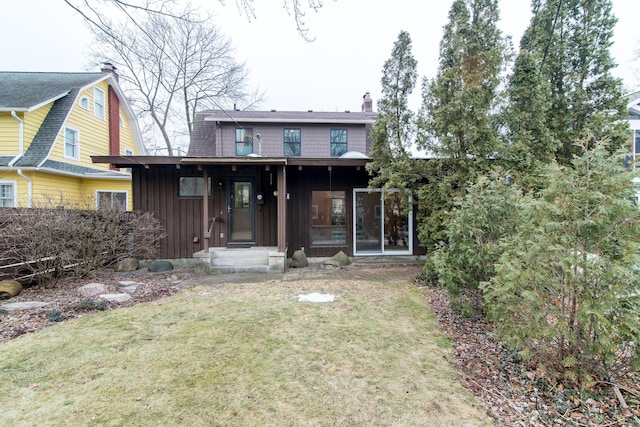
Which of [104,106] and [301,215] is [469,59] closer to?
[301,215]

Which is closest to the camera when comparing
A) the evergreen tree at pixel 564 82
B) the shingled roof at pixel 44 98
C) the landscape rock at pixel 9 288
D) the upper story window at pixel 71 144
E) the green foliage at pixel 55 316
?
the green foliage at pixel 55 316

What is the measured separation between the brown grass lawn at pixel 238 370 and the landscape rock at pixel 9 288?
1.92m

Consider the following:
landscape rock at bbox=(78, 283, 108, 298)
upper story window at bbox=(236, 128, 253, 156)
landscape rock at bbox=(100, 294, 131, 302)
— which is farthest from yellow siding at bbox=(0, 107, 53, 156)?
landscape rock at bbox=(100, 294, 131, 302)

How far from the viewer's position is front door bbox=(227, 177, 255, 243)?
8.42 metres

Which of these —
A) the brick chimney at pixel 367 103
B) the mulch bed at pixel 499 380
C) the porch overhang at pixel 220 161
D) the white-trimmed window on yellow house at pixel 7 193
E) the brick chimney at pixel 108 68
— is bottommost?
the mulch bed at pixel 499 380

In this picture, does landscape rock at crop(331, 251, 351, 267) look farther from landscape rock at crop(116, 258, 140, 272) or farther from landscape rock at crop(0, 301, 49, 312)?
landscape rock at crop(0, 301, 49, 312)

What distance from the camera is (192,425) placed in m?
2.12

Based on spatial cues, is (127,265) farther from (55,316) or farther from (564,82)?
(564,82)

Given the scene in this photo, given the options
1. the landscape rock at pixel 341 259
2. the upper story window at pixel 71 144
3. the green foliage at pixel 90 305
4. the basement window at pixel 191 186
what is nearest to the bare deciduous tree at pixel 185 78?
the upper story window at pixel 71 144

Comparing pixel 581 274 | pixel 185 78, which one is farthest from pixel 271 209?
pixel 185 78

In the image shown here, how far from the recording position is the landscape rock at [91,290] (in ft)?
17.0

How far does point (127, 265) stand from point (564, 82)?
10.5 meters

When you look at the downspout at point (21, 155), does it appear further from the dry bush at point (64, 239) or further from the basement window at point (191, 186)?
the basement window at point (191, 186)

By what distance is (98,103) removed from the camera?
13.3 meters
